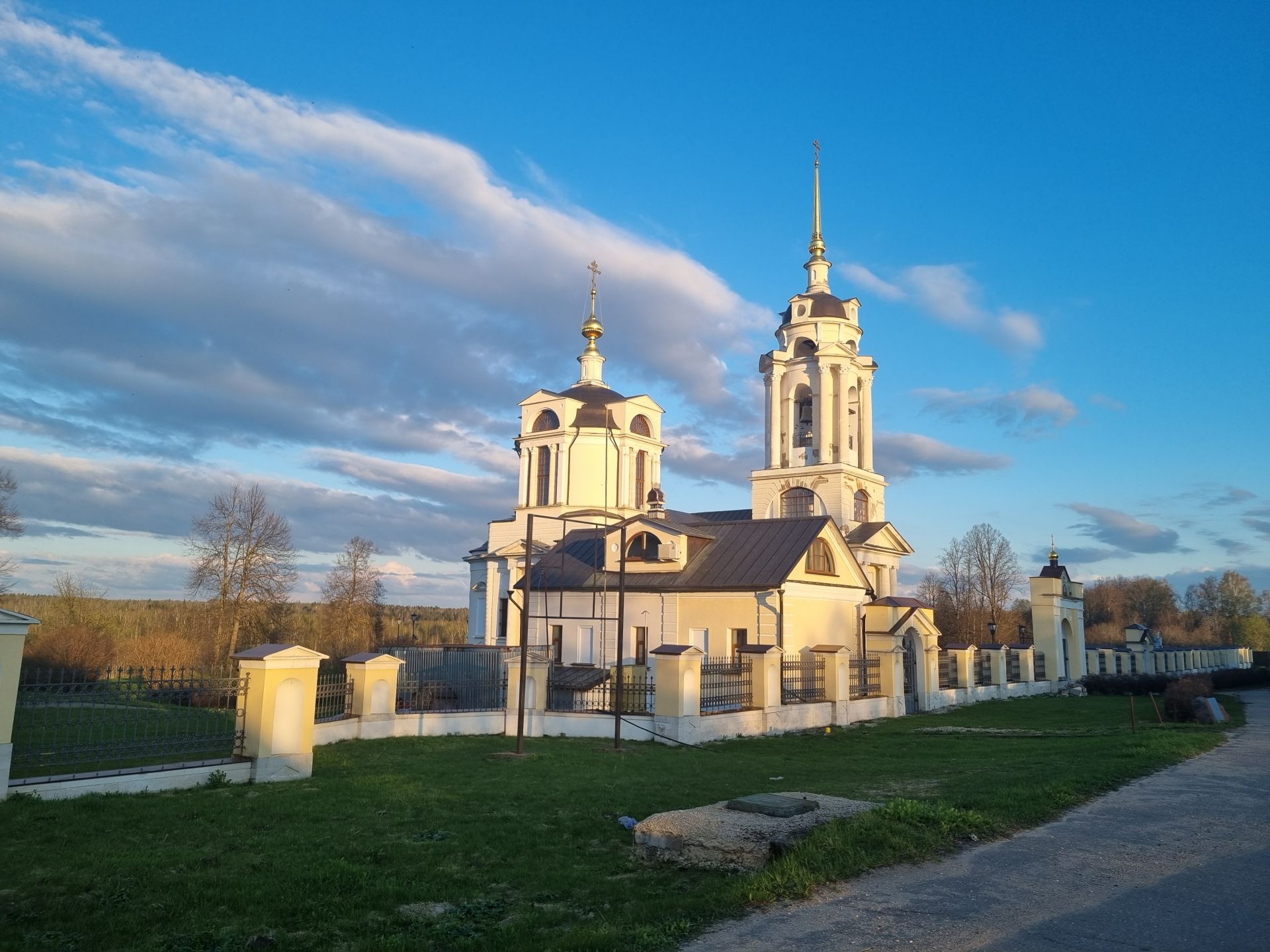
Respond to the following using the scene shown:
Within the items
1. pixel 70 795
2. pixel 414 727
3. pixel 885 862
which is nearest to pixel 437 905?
pixel 885 862

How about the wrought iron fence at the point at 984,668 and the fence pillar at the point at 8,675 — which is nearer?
the fence pillar at the point at 8,675

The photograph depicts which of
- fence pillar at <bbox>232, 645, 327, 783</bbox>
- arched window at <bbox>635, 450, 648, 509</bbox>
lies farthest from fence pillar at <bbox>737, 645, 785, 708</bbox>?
arched window at <bbox>635, 450, 648, 509</bbox>

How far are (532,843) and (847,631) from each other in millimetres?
20537

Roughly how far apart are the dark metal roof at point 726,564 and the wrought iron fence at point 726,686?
489cm

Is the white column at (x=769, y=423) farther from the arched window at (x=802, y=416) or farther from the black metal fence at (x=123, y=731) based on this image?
the black metal fence at (x=123, y=731)

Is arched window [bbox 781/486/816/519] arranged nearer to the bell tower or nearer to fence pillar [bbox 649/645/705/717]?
the bell tower

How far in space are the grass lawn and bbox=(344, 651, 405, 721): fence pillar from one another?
1710 mm

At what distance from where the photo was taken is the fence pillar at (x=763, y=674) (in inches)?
768

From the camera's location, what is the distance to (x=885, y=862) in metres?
7.11

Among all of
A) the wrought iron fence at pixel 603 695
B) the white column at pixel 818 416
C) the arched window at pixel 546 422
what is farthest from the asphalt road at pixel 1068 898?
the arched window at pixel 546 422

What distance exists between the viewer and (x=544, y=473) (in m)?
39.4

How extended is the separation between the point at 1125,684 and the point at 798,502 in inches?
556

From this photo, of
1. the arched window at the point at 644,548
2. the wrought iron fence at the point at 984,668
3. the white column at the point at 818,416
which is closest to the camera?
the arched window at the point at 644,548

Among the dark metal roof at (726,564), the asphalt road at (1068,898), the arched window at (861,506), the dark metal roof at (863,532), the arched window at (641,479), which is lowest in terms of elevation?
the asphalt road at (1068,898)
